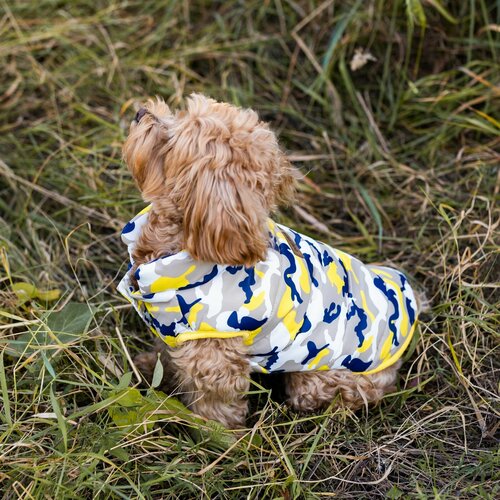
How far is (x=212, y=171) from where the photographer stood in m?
2.36

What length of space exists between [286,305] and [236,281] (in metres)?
0.24

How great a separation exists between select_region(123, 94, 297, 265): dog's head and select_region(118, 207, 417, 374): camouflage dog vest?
19 centimetres

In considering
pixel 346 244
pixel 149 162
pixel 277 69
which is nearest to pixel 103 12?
pixel 277 69

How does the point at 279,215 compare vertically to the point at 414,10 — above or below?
below

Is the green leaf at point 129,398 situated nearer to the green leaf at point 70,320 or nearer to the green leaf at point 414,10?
the green leaf at point 70,320

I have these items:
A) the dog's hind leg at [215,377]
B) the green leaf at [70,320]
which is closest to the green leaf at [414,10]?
the dog's hind leg at [215,377]

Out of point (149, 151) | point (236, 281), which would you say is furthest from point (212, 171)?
point (236, 281)

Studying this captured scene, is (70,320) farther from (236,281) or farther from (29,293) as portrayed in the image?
(236,281)

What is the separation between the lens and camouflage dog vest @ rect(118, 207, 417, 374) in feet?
8.45

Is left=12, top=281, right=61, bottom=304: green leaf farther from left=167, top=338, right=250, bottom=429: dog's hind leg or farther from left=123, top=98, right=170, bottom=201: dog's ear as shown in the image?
left=123, top=98, right=170, bottom=201: dog's ear

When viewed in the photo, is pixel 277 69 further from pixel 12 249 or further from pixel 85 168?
pixel 12 249

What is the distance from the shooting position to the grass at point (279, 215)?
279 centimetres

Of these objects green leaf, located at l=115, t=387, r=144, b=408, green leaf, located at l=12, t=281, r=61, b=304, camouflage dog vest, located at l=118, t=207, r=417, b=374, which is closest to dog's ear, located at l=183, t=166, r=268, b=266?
camouflage dog vest, located at l=118, t=207, r=417, b=374

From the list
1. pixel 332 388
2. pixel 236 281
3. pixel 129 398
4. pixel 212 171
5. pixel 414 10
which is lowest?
pixel 332 388
